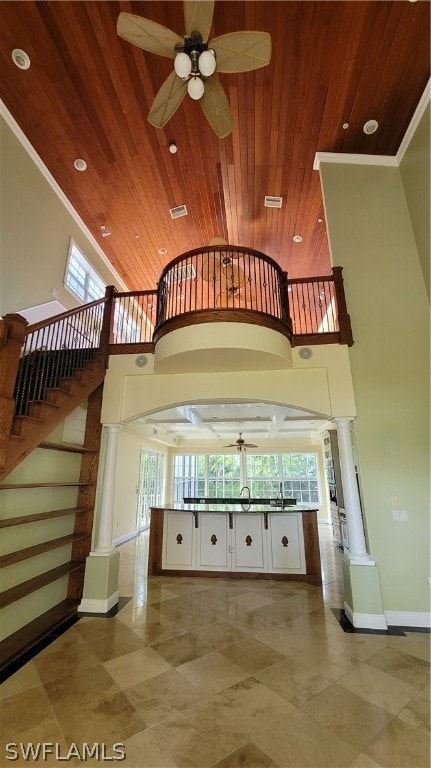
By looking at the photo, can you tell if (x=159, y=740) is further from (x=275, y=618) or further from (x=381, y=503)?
(x=381, y=503)

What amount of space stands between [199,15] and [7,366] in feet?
10.4

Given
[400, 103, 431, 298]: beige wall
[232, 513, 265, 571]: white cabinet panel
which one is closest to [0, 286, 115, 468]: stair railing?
[232, 513, 265, 571]: white cabinet panel

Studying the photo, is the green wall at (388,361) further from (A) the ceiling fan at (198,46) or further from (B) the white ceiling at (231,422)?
(A) the ceiling fan at (198,46)

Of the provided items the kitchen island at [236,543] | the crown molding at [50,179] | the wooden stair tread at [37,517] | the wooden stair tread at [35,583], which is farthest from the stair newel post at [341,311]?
the crown molding at [50,179]

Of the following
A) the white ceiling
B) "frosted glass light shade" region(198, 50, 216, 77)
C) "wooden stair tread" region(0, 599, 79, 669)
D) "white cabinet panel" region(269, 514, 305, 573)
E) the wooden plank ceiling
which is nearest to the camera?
"frosted glass light shade" region(198, 50, 216, 77)

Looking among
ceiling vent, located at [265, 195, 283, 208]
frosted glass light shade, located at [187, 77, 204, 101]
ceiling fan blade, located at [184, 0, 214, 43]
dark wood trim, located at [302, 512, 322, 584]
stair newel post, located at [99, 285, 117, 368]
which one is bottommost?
dark wood trim, located at [302, 512, 322, 584]

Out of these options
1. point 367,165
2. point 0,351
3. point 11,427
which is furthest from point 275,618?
point 367,165

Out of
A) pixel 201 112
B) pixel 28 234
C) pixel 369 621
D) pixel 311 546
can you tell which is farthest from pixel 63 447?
pixel 201 112

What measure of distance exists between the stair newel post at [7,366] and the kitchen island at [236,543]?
11.4 ft

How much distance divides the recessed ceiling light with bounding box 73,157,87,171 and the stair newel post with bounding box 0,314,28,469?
3.72m

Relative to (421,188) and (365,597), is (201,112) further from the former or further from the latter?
(365,597)

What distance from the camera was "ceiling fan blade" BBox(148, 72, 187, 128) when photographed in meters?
2.83

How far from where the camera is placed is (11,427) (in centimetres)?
296

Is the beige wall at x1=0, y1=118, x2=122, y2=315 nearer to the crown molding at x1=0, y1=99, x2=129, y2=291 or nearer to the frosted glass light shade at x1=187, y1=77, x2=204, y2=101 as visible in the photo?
the crown molding at x1=0, y1=99, x2=129, y2=291
